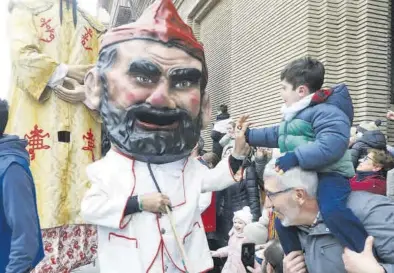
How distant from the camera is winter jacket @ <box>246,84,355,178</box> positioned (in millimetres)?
2270

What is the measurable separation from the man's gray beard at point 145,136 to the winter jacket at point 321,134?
398 mm

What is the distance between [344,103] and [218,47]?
705cm

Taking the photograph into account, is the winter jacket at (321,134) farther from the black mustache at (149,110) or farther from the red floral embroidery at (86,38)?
the red floral embroidery at (86,38)

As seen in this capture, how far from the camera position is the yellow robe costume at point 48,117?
2990 millimetres

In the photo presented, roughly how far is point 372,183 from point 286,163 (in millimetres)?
1621

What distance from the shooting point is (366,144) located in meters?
3.96

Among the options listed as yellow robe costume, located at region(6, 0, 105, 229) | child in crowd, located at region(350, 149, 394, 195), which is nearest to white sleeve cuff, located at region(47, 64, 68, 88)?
yellow robe costume, located at region(6, 0, 105, 229)

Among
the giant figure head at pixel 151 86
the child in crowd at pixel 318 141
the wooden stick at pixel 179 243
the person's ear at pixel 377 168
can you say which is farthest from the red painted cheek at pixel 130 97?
the person's ear at pixel 377 168

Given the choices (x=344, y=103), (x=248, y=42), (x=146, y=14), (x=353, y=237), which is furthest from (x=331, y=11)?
(x=353, y=237)

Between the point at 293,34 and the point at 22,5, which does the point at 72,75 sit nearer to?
the point at 22,5

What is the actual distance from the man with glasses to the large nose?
618 mm

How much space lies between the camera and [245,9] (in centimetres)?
745

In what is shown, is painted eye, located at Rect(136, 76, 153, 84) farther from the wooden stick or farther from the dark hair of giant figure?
the wooden stick

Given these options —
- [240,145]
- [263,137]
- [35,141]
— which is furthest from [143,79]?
[35,141]
